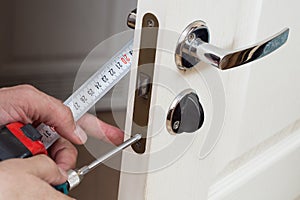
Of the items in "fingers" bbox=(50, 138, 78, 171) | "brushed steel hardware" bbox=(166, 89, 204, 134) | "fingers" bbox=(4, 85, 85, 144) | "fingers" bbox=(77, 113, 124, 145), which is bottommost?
"fingers" bbox=(50, 138, 78, 171)

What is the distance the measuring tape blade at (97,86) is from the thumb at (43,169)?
0.14 meters

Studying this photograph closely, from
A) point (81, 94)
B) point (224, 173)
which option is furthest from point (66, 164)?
point (224, 173)

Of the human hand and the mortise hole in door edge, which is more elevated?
the mortise hole in door edge

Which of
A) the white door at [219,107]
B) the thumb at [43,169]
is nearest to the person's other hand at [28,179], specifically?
the thumb at [43,169]

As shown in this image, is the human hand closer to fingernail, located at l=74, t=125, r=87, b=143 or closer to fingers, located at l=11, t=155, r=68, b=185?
fingernail, located at l=74, t=125, r=87, b=143

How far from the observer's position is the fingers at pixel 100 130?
2.31 feet

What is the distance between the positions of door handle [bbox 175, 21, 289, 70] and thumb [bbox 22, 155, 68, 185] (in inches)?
7.0

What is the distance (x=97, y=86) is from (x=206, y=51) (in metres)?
0.21

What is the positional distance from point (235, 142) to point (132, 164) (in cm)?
20

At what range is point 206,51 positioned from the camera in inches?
21.7

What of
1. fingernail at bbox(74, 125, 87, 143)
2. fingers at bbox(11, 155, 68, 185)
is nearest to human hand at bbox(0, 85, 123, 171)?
fingernail at bbox(74, 125, 87, 143)

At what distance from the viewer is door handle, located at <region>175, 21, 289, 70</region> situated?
21.4 inches

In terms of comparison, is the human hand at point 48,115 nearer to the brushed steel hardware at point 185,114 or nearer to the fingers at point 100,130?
the fingers at point 100,130

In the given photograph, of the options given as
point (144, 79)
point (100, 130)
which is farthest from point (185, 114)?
point (100, 130)
